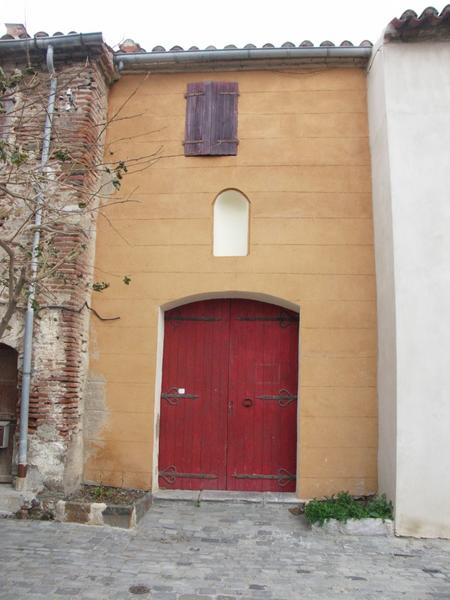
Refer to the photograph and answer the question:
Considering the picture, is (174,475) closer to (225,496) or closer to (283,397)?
(225,496)

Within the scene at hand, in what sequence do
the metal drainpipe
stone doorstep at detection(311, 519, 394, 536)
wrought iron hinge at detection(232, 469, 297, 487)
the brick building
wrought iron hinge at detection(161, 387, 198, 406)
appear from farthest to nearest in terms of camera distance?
wrought iron hinge at detection(161, 387, 198, 406) → wrought iron hinge at detection(232, 469, 297, 487) → the brick building → the metal drainpipe → stone doorstep at detection(311, 519, 394, 536)

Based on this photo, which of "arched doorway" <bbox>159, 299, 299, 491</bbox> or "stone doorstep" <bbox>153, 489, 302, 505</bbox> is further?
"arched doorway" <bbox>159, 299, 299, 491</bbox>

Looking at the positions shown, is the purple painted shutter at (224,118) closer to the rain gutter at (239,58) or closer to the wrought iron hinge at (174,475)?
the rain gutter at (239,58)

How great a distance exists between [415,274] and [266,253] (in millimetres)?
1764

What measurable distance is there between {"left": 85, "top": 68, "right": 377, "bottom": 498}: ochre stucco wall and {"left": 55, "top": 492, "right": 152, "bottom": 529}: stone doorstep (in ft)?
2.66

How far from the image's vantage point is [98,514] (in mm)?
5648

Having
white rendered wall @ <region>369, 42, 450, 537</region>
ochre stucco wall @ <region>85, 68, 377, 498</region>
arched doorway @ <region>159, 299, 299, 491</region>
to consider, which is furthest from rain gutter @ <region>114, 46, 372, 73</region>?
arched doorway @ <region>159, 299, 299, 491</region>

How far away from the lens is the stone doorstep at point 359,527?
554 cm

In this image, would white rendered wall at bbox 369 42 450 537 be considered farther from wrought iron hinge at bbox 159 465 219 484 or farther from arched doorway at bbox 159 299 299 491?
wrought iron hinge at bbox 159 465 219 484

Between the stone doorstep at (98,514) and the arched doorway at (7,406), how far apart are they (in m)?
1.01

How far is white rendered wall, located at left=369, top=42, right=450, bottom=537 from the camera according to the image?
220 inches

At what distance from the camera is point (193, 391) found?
6828mm

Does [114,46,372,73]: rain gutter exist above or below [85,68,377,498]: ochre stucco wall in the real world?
above

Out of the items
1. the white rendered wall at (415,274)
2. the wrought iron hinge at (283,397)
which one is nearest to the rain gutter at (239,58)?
the white rendered wall at (415,274)
